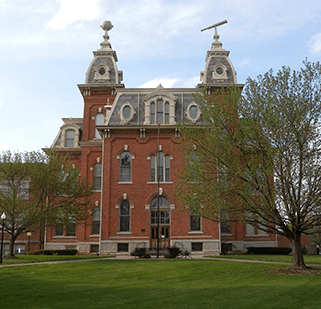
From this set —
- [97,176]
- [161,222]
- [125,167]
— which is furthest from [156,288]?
[97,176]

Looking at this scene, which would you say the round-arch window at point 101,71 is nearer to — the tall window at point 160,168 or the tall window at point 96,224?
the tall window at point 160,168

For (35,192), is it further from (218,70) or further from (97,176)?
(218,70)

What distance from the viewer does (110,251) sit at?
3206cm

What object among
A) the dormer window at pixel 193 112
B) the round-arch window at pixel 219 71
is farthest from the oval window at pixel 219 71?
the dormer window at pixel 193 112

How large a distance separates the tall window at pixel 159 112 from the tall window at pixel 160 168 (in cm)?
299

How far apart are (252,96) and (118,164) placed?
1701 cm

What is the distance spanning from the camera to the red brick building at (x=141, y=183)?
32.4m

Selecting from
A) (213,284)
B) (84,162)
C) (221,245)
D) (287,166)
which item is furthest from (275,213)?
(84,162)

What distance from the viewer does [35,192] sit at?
1191 inches

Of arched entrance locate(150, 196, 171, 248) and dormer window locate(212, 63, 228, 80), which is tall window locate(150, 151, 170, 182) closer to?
arched entrance locate(150, 196, 171, 248)

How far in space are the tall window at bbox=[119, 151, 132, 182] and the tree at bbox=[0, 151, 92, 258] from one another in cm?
431

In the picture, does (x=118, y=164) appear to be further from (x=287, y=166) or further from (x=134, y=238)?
(x=287, y=166)

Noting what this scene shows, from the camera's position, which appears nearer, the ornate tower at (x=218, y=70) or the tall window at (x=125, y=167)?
the tall window at (x=125, y=167)

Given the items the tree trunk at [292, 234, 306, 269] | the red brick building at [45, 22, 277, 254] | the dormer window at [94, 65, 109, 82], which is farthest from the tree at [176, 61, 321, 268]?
the dormer window at [94, 65, 109, 82]
